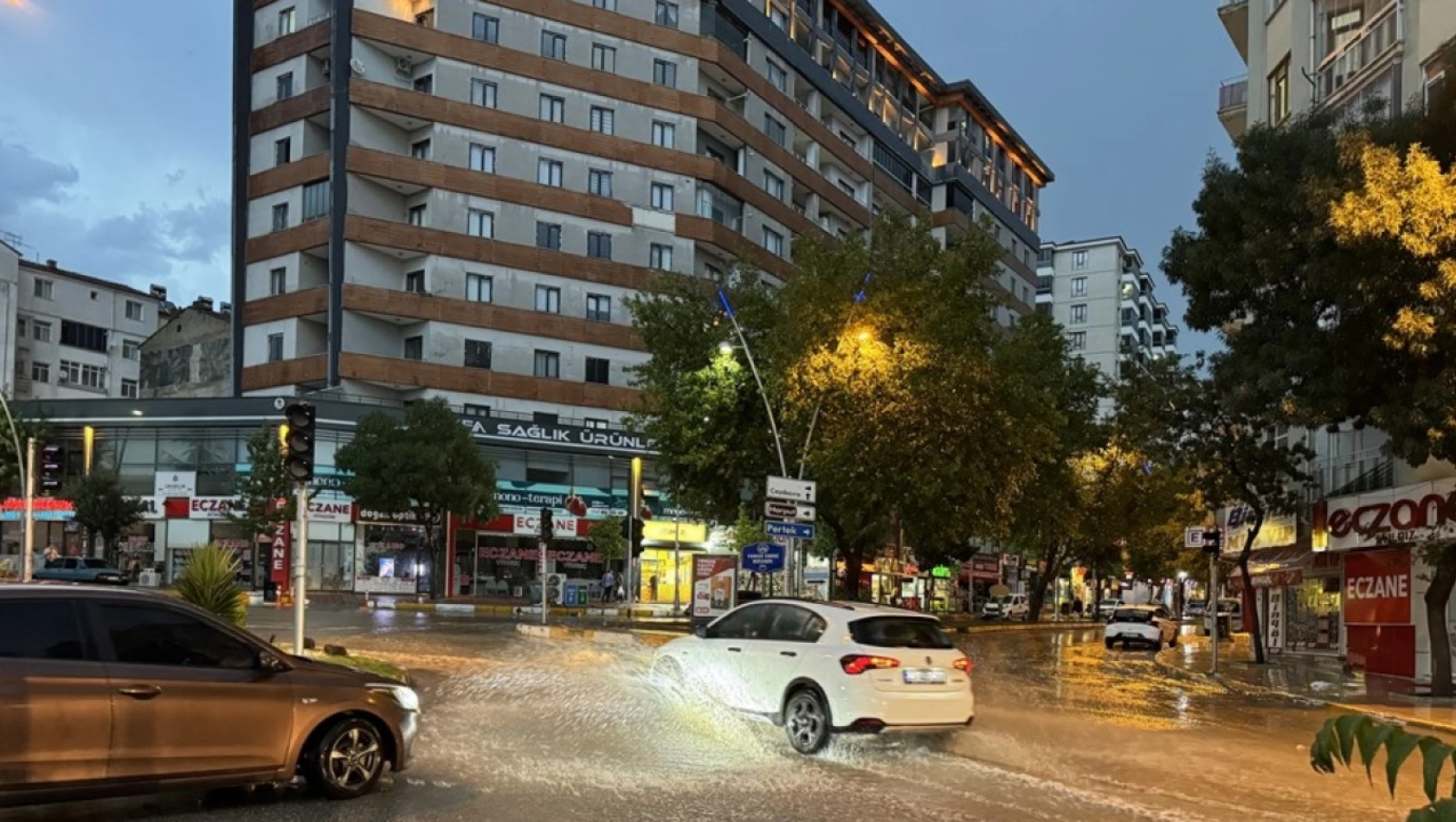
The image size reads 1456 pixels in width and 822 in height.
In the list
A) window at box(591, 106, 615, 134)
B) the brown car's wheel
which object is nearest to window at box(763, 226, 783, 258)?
window at box(591, 106, 615, 134)

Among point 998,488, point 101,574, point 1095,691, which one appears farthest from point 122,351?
point 1095,691

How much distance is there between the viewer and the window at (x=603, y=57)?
59844 mm

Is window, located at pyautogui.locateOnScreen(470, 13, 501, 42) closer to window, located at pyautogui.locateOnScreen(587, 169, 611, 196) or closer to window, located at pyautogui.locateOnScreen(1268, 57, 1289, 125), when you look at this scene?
window, located at pyautogui.locateOnScreen(587, 169, 611, 196)

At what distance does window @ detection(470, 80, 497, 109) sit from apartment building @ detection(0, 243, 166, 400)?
3134 cm

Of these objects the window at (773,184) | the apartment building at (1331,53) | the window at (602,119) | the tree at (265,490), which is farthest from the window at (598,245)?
the apartment building at (1331,53)

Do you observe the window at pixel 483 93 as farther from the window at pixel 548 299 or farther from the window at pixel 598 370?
the window at pixel 598 370

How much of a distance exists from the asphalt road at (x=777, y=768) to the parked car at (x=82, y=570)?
29398mm

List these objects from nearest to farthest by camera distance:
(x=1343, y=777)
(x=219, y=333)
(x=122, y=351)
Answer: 1. (x=1343, y=777)
2. (x=219, y=333)
3. (x=122, y=351)

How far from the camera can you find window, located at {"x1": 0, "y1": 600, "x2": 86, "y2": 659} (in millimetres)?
7578

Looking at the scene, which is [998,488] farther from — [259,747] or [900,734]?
[259,747]

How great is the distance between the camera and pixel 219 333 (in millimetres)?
64812

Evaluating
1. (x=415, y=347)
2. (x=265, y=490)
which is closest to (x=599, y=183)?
(x=415, y=347)

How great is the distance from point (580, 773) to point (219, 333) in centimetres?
6083

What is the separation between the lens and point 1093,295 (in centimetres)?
12838
